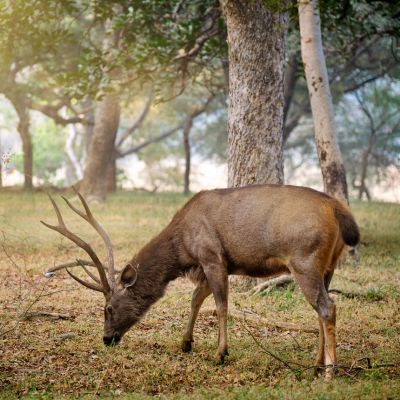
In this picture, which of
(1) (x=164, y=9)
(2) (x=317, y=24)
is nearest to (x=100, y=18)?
(1) (x=164, y=9)

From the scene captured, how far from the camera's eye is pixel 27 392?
6.03 m

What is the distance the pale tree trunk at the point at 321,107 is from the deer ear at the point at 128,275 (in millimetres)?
5215

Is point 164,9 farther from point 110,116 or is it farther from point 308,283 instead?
point 308,283

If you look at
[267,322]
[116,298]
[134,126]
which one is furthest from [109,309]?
[134,126]

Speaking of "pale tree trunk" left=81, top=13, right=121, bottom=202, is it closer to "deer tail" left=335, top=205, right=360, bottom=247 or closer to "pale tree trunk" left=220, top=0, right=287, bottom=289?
"pale tree trunk" left=220, top=0, right=287, bottom=289

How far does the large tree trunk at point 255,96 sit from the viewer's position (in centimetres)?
1018

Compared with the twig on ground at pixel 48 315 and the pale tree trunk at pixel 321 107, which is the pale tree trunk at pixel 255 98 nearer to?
the pale tree trunk at pixel 321 107

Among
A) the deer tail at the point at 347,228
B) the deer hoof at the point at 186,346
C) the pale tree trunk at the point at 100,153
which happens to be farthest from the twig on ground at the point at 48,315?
the pale tree trunk at the point at 100,153

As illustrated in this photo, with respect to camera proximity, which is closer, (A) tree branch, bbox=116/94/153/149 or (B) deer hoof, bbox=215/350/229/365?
(B) deer hoof, bbox=215/350/229/365

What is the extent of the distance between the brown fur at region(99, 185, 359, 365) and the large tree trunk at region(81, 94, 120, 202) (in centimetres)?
1622

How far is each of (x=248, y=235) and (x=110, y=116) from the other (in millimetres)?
17481

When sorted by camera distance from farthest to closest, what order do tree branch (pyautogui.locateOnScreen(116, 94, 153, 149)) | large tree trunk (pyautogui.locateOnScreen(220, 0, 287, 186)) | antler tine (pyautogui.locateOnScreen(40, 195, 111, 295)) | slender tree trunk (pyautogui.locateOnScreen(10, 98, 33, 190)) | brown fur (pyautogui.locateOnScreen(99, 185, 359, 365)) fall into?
tree branch (pyautogui.locateOnScreen(116, 94, 153, 149)) < slender tree trunk (pyautogui.locateOnScreen(10, 98, 33, 190)) < large tree trunk (pyautogui.locateOnScreen(220, 0, 287, 186)) < antler tine (pyautogui.locateOnScreen(40, 195, 111, 295)) < brown fur (pyautogui.locateOnScreen(99, 185, 359, 365))

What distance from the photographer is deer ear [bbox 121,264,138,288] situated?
7.53 m

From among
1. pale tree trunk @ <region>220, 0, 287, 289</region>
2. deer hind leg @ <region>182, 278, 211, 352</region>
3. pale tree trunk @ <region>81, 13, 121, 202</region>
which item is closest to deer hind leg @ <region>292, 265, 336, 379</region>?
deer hind leg @ <region>182, 278, 211, 352</region>
